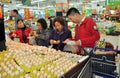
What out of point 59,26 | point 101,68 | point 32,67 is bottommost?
point 101,68

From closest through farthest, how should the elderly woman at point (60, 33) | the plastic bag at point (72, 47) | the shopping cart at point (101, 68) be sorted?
the shopping cart at point (101, 68) → the plastic bag at point (72, 47) → the elderly woman at point (60, 33)

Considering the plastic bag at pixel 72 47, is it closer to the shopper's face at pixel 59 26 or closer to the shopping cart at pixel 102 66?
the shopper's face at pixel 59 26

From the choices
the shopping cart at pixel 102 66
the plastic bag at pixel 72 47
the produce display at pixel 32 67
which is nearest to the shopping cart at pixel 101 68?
the shopping cart at pixel 102 66

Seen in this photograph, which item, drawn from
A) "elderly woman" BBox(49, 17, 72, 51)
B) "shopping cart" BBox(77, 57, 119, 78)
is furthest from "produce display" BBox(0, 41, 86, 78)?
"elderly woman" BBox(49, 17, 72, 51)

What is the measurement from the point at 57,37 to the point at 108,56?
1710 mm

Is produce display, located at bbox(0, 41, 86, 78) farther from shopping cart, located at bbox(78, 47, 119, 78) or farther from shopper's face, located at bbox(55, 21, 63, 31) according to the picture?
shopper's face, located at bbox(55, 21, 63, 31)

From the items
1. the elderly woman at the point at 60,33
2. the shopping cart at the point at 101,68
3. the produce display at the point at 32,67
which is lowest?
the shopping cart at the point at 101,68

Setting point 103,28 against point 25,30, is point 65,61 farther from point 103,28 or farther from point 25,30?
point 103,28

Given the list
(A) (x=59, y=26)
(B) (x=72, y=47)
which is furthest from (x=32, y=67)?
(A) (x=59, y=26)

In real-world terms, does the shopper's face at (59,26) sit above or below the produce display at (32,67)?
above

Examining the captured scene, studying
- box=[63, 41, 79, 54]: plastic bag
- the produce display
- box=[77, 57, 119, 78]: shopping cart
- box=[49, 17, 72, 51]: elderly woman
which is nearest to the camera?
the produce display

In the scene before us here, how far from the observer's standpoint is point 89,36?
3477 mm

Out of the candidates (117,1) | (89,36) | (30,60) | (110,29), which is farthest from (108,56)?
(117,1)

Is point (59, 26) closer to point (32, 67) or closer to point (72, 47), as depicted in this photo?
point (72, 47)
